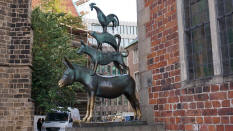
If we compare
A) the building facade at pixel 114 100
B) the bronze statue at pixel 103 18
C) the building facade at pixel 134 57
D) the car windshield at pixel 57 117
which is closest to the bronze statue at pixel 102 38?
the bronze statue at pixel 103 18

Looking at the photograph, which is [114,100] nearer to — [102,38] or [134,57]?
[134,57]

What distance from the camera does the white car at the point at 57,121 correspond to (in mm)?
16673

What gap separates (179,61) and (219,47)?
107 cm

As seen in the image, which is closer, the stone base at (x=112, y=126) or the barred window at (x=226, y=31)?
Answer: the stone base at (x=112, y=126)

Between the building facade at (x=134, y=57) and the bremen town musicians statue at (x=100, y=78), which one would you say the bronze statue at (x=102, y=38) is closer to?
the bremen town musicians statue at (x=100, y=78)

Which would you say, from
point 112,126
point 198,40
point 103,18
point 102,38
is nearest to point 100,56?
point 102,38

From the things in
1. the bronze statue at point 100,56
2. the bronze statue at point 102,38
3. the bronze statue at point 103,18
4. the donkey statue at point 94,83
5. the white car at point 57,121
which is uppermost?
the bronze statue at point 103,18

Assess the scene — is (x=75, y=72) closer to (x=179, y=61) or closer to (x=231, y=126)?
(x=179, y=61)

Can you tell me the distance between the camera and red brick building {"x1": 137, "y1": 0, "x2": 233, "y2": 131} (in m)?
5.48

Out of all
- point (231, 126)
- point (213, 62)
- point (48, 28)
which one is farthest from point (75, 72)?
point (48, 28)

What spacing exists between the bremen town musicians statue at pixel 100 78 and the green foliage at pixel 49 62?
11434 mm

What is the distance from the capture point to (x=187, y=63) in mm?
6289

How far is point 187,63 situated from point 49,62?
13481 millimetres

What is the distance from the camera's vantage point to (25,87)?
14.9 meters
